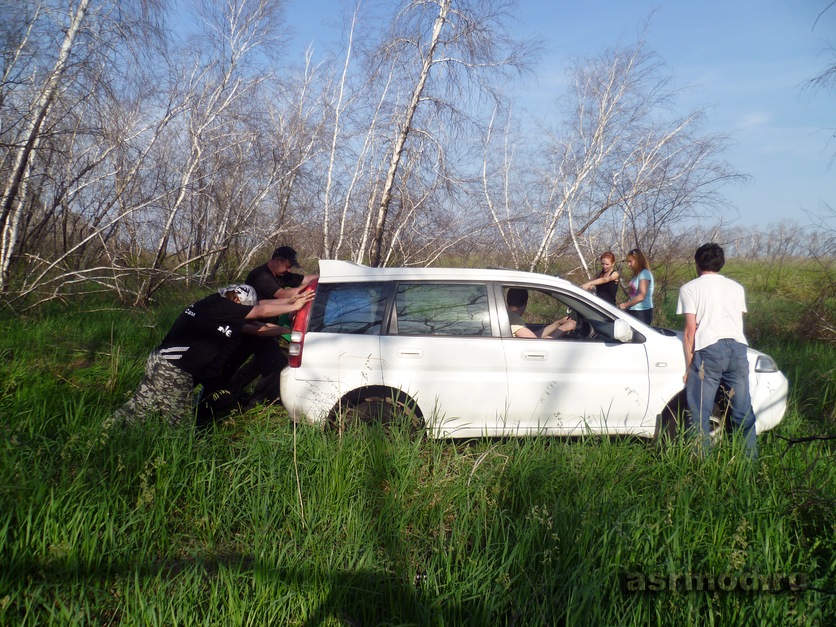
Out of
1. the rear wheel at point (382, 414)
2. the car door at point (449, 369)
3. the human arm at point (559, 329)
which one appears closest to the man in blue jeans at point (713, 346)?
the human arm at point (559, 329)

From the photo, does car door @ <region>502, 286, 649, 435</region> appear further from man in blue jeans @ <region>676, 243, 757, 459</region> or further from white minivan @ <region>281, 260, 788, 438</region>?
man in blue jeans @ <region>676, 243, 757, 459</region>

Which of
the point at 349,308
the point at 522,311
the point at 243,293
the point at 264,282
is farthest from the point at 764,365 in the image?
the point at 264,282

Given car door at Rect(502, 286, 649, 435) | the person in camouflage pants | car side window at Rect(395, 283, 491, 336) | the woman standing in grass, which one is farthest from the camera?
the woman standing in grass

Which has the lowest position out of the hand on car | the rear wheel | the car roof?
the rear wheel

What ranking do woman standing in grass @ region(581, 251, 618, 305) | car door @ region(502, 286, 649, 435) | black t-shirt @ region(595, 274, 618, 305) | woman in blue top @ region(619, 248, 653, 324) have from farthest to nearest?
black t-shirt @ region(595, 274, 618, 305) < woman standing in grass @ region(581, 251, 618, 305) < woman in blue top @ region(619, 248, 653, 324) < car door @ region(502, 286, 649, 435)

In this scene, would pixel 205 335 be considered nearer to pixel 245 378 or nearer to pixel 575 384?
pixel 245 378

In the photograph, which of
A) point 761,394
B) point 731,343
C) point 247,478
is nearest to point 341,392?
point 247,478

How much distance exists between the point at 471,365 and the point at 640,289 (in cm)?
419

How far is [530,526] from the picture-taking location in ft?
10.6

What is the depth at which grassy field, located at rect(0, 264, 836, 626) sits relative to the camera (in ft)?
8.96

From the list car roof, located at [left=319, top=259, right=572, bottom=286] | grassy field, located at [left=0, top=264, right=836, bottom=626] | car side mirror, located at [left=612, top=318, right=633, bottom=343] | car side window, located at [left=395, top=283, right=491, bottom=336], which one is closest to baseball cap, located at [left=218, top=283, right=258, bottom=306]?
car roof, located at [left=319, top=259, right=572, bottom=286]

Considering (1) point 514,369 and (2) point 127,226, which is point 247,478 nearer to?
→ (1) point 514,369

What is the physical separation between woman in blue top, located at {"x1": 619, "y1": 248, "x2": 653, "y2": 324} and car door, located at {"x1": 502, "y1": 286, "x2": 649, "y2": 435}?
3272 mm

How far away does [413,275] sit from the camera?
491 cm
